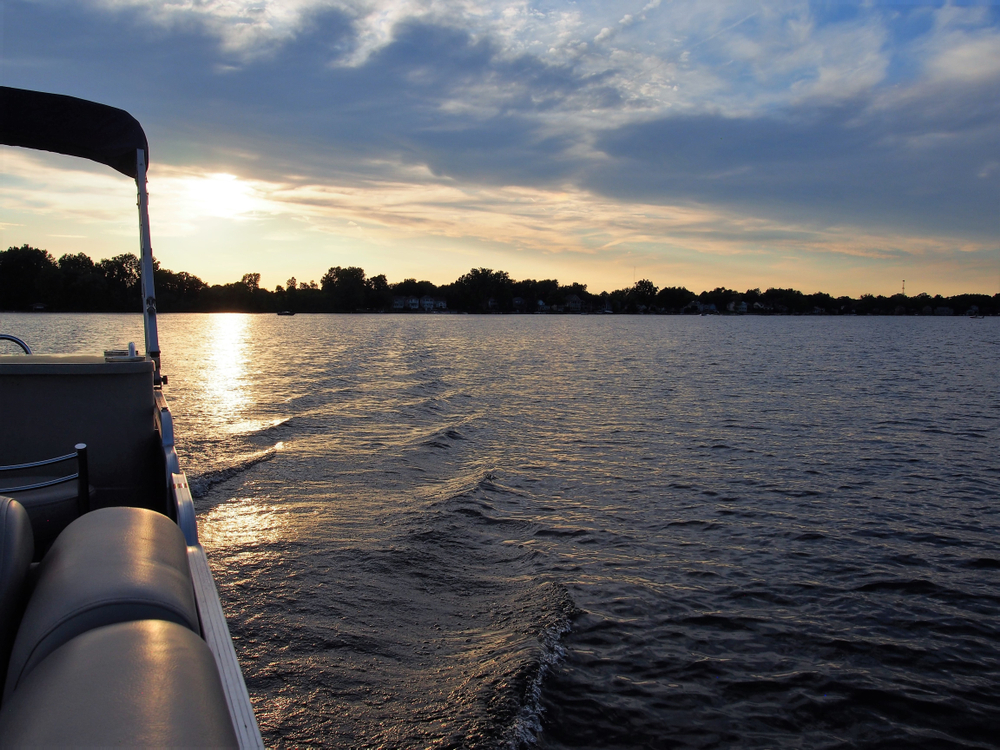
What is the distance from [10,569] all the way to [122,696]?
1098mm

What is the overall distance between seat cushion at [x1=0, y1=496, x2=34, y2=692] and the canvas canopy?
5.79 metres

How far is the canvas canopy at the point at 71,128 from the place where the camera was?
626 centimetres

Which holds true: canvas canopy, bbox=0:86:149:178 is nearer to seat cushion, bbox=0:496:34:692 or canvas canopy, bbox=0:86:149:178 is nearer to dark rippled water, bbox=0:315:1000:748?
dark rippled water, bbox=0:315:1000:748

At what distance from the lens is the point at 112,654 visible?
1666 mm

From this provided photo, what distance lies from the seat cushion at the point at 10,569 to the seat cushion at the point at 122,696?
64 centimetres

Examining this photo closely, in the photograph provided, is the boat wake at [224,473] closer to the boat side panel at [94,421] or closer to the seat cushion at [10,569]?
the boat side panel at [94,421]

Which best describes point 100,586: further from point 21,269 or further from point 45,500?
point 21,269

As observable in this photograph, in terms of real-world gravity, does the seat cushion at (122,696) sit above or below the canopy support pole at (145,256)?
below

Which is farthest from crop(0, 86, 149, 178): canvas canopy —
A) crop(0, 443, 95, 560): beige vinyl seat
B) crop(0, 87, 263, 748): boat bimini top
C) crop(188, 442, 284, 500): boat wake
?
crop(188, 442, 284, 500): boat wake

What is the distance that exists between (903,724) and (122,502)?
23.0 ft

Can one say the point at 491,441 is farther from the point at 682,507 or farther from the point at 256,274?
the point at 256,274

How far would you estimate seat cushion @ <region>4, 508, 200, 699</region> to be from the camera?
1.90 meters

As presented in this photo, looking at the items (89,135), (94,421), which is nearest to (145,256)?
(89,135)

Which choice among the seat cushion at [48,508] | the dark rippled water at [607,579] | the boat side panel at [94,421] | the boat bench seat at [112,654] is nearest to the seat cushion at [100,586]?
the boat bench seat at [112,654]
